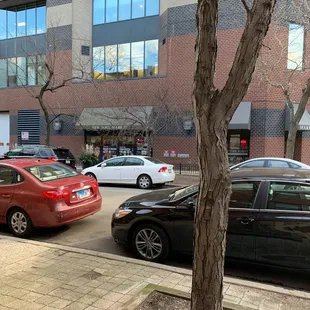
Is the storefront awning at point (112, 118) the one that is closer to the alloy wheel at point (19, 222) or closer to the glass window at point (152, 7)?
the glass window at point (152, 7)

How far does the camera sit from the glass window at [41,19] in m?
26.0

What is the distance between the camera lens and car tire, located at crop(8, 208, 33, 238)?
21.0 ft

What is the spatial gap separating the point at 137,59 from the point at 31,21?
→ 10.2m

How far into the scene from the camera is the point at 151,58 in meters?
22.5

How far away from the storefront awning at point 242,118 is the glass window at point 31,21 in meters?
17.6

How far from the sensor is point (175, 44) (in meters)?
20.9

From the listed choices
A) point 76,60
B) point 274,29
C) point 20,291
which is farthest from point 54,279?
point 76,60

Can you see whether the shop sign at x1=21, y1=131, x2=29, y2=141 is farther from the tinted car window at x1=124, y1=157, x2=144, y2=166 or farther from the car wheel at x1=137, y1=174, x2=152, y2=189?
the car wheel at x1=137, y1=174, x2=152, y2=189

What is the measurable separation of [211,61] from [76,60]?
77.2 ft

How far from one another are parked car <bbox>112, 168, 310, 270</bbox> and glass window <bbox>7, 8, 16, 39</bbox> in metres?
27.0

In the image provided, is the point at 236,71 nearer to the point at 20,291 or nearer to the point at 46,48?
the point at 20,291

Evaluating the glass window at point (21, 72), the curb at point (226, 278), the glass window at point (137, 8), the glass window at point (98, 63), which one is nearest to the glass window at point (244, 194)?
the curb at point (226, 278)

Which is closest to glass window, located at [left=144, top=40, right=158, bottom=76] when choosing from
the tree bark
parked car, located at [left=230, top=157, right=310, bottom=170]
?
parked car, located at [left=230, top=157, right=310, bottom=170]

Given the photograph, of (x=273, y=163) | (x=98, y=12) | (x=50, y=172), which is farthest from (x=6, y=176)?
(x=98, y=12)
